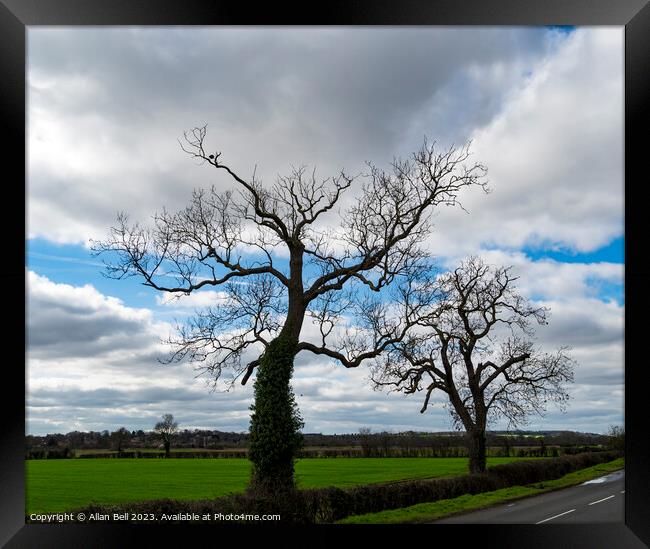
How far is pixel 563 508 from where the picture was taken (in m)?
13.3

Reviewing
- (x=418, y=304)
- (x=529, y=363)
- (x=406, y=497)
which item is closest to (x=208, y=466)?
(x=406, y=497)

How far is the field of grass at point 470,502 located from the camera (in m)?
11.6

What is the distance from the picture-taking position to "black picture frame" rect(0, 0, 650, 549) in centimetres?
690

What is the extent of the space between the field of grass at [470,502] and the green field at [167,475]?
73 centimetres

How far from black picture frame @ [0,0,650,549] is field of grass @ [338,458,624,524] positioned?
4401mm

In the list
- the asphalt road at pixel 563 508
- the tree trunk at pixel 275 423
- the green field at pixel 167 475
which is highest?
the tree trunk at pixel 275 423

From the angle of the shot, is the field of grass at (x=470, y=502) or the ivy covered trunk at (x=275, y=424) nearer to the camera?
the ivy covered trunk at (x=275, y=424)

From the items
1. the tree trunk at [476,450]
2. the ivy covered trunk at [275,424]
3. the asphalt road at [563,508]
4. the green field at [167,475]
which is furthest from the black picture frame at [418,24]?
the tree trunk at [476,450]

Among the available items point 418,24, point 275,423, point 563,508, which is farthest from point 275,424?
point 563,508

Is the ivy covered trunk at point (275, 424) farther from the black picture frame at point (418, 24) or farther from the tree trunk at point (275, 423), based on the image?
the black picture frame at point (418, 24)

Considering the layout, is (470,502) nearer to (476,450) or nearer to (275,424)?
(476,450)

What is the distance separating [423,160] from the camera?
37.8 feet

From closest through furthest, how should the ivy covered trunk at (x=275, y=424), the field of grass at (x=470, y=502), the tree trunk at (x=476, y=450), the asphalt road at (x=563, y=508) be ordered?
the ivy covered trunk at (x=275, y=424)
the field of grass at (x=470, y=502)
the asphalt road at (x=563, y=508)
the tree trunk at (x=476, y=450)
